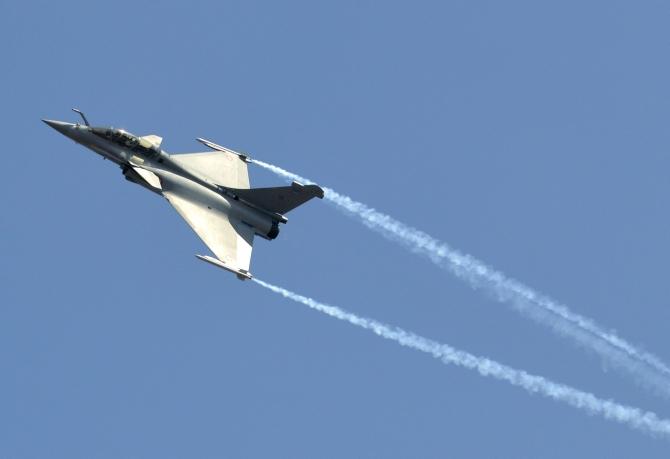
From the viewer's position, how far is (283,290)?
5697cm

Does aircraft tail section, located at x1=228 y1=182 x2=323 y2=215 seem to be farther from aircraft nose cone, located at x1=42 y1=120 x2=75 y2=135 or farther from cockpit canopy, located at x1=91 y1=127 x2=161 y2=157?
aircraft nose cone, located at x1=42 y1=120 x2=75 y2=135

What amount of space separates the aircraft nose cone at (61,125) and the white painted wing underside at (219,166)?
5145 millimetres

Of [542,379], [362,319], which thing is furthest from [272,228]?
[542,379]

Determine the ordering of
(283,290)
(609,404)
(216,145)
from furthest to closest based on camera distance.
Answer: (216,145)
(283,290)
(609,404)

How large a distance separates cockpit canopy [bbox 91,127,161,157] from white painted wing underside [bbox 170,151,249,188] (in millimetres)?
1289

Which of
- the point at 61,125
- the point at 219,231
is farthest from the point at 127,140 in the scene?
the point at 219,231

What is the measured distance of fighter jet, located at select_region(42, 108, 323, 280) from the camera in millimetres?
56875

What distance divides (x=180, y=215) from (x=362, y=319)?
1007cm

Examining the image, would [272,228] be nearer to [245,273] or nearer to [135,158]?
[245,273]

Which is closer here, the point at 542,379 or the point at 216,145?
the point at 542,379

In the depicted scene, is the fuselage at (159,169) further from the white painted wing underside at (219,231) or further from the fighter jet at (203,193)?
the white painted wing underside at (219,231)

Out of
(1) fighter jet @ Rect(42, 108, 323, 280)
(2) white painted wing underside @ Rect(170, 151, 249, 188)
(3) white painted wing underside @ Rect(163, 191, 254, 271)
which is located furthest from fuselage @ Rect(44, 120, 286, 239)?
(2) white painted wing underside @ Rect(170, 151, 249, 188)

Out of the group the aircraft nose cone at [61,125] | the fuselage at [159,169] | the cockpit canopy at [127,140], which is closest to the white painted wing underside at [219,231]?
the fuselage at [159,169]

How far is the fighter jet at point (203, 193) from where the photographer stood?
56875 mm
